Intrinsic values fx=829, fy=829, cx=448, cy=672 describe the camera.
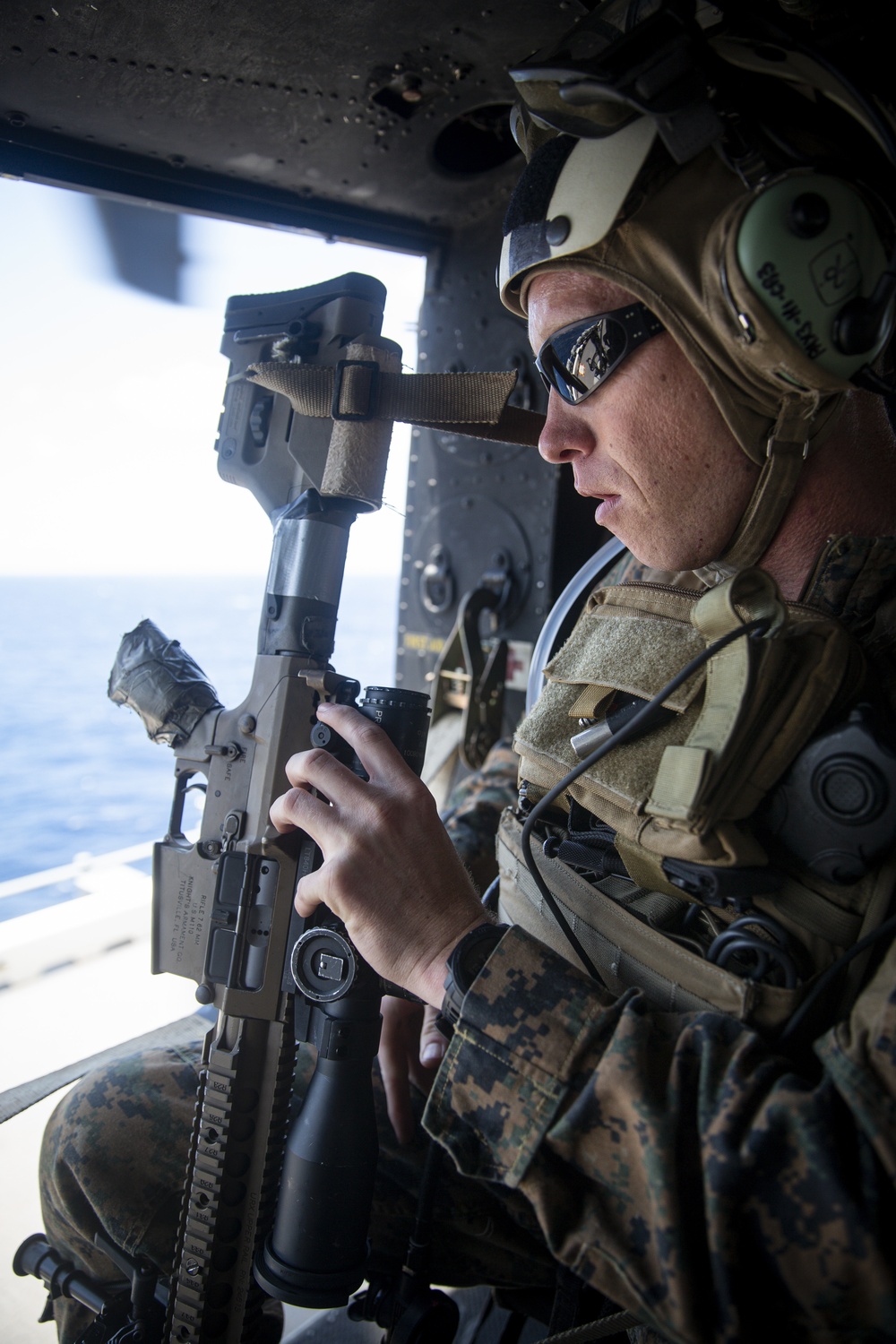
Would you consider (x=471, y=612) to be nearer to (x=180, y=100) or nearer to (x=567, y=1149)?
(x=180, y=100)

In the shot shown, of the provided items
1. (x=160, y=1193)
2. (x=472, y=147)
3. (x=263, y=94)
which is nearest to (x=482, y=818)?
(x=160, y=1193)

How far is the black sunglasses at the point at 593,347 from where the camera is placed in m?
1.05

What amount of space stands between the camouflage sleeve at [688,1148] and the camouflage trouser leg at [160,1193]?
0.53m

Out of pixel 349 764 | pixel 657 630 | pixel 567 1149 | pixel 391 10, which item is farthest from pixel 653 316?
pixel 391 10

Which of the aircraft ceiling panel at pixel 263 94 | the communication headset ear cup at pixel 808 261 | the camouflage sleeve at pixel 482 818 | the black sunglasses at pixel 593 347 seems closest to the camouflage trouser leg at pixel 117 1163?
the camouflage sleeve at pixel 482 818

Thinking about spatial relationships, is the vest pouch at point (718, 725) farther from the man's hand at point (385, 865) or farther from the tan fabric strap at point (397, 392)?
the tan fabric strap at point (397, 392)

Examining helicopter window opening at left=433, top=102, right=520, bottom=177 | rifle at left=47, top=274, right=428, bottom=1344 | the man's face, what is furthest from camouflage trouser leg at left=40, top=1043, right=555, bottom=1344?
helicopter window opening at left=433, top=102, right=520, bottom=177

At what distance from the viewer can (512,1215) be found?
1.28 metres

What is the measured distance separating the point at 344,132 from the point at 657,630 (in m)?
1.87

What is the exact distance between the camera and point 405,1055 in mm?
1433

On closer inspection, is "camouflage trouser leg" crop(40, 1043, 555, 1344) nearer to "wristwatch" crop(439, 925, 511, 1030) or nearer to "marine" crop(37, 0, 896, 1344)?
"marine" crop(37, 0, 896, 1344)

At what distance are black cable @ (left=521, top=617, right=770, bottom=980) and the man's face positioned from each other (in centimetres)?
23

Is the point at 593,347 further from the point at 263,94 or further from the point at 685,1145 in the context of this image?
the point at 263,94

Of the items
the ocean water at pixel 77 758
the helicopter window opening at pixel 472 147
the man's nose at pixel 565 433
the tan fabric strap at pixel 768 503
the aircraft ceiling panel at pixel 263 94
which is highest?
the helicopter window opening at pixel 472 147
